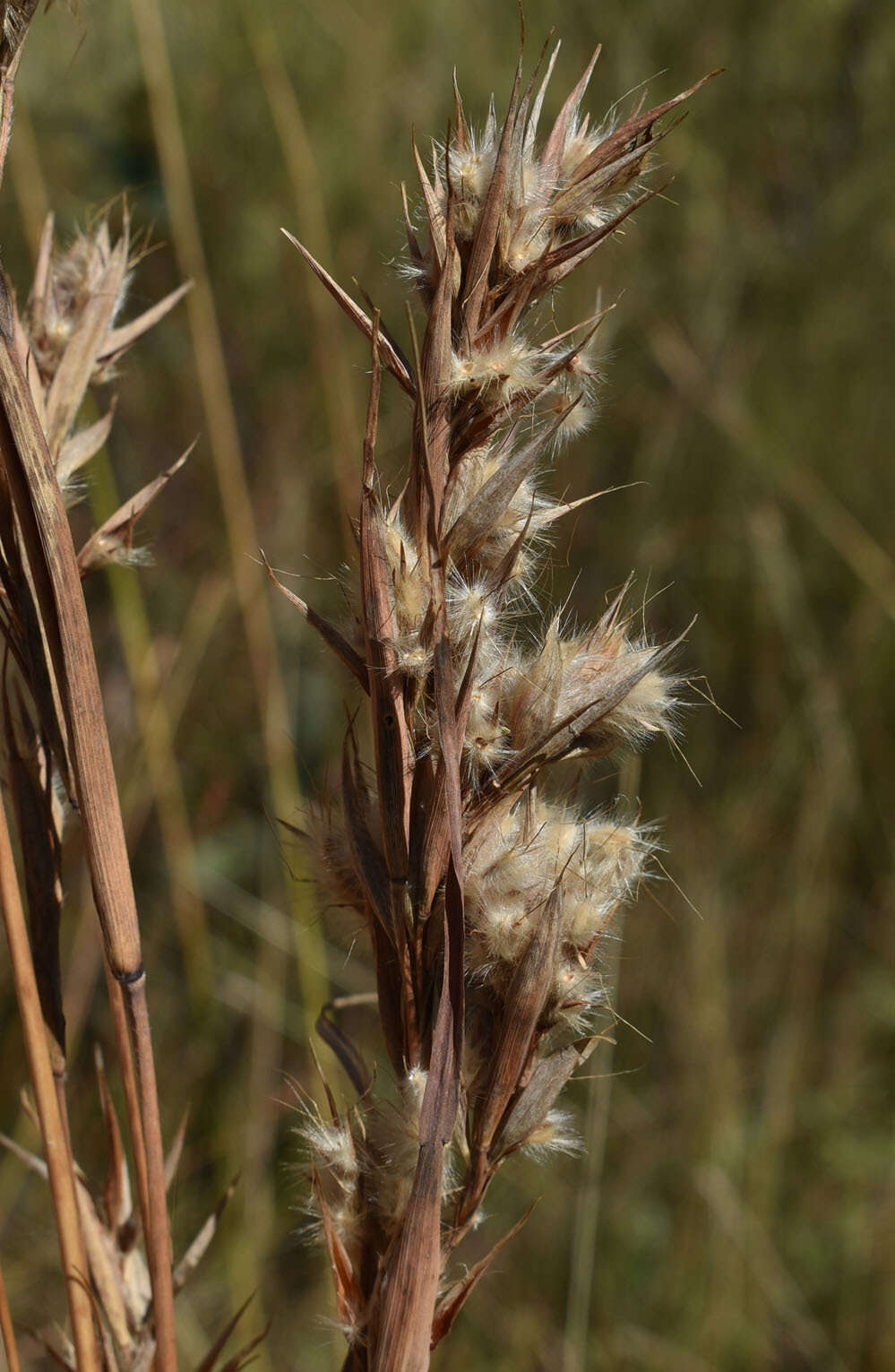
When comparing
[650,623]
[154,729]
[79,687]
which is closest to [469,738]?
[79,687]

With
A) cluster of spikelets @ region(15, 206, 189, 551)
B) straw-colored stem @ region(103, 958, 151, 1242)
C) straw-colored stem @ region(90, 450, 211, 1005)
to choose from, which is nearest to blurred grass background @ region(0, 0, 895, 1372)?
straw-colored stem @ region(90, 450, 211, 1005)

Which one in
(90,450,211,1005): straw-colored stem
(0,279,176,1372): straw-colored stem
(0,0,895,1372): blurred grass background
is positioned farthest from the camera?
(0,0,895,1372): blurred grass background

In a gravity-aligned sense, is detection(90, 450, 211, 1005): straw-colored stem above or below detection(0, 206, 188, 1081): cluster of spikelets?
below

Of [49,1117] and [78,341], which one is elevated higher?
[78,341]

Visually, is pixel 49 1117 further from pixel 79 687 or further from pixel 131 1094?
pixel 79 687

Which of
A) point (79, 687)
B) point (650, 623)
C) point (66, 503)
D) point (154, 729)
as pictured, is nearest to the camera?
point (79, 687)

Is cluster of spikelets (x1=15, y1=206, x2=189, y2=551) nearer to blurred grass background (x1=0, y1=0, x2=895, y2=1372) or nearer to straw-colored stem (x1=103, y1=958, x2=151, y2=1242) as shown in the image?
straw-colored stem (x1=103, y1=958, x2=151, y2=1242)
